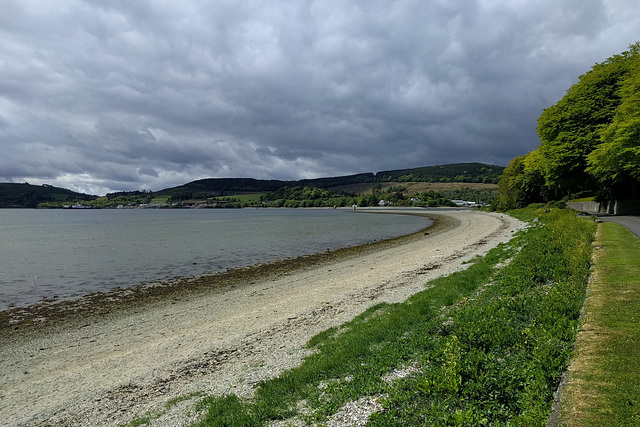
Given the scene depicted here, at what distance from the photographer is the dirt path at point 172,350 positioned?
26.9 feet

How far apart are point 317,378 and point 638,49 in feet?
166

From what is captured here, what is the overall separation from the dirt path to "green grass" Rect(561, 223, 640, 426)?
5.88 m

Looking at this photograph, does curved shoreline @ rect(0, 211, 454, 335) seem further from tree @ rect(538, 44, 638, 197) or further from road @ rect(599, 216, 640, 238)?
tree @ rect(538, 44, 638, 197)

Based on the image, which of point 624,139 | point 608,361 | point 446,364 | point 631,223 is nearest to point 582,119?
point 624,139

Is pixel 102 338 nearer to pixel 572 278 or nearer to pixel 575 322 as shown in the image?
pixel 575 322

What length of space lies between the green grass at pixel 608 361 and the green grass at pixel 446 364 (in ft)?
0.85

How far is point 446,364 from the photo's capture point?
5.86 metres

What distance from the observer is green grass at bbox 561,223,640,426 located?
4.07 metres

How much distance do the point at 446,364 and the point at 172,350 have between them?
8785 millimetres

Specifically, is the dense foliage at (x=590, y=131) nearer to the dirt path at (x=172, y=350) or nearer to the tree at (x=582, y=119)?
the tree at (x=582, y=119)

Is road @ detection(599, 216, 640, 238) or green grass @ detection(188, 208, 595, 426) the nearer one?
green grass @ detection(188, 208, 595, 426)

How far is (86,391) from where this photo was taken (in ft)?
29.5

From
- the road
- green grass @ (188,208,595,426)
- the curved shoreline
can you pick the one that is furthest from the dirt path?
the road

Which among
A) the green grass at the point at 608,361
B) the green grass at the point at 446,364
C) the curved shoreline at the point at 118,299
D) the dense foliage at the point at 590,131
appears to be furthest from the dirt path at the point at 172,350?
the dense foliage at the point at 590,131
